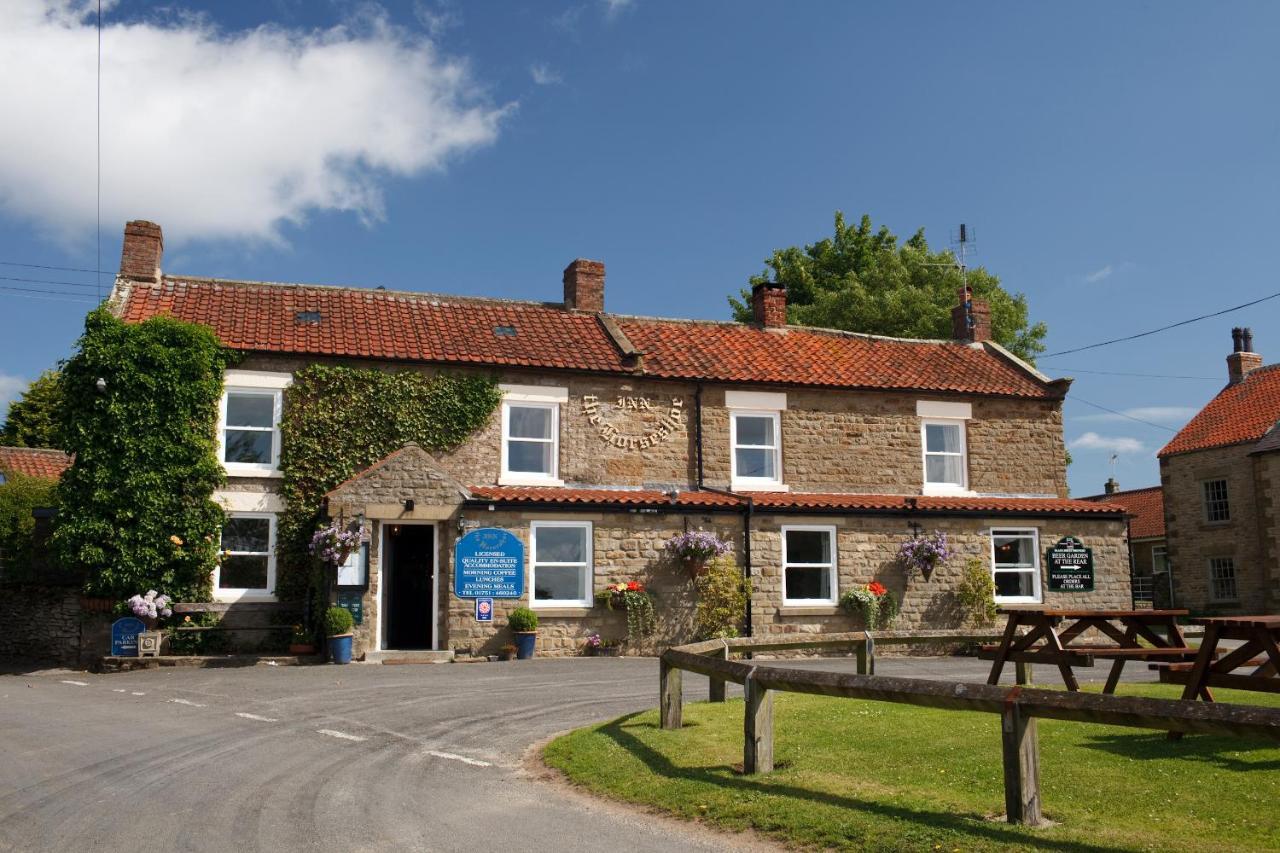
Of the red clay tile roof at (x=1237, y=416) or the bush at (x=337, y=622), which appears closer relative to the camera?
the bush at (x=337, y=622)

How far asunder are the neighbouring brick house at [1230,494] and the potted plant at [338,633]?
26.9 meters

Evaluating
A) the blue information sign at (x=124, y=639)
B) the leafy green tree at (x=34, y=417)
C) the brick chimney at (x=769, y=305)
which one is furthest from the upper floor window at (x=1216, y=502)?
the leafy green tree at (x=34, y=417)

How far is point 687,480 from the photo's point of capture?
76.6ft

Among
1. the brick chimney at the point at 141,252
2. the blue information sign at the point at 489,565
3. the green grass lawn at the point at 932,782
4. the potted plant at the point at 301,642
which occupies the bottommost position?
the green grass lawn at the point at 932,782

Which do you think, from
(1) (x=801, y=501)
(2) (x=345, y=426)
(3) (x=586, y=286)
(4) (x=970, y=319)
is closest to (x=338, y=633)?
(2) (x=345, y=426)

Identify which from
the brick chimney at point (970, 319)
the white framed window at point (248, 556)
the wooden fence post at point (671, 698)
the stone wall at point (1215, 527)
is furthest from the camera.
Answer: the stone wall at point (1215, 527)

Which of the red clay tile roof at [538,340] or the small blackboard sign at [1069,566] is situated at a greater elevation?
→ the red clay tile roof at [538,340]

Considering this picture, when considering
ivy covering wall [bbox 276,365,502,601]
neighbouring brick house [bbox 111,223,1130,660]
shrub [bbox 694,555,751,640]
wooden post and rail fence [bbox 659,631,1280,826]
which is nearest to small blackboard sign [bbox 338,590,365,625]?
neighbouring brick house [bbox 111,223,1130,660]

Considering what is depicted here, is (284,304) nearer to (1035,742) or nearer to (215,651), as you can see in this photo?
(215,651)

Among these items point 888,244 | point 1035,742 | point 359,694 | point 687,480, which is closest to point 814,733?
point 1035,742

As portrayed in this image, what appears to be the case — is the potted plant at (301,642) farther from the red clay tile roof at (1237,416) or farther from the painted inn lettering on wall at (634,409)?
the red clay tile roof at (1237,416)

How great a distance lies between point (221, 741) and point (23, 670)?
10.9m

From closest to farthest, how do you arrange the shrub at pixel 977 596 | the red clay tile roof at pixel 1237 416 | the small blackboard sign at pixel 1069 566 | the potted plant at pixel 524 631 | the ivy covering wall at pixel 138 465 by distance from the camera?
the ivy covering wall at pixel 138 465, the potted plant at pixel 524 631, the shrub at pixel 977 596, the small blackboard sign at pixel 1069 566, the red clay tile roof at pixel 1237 416

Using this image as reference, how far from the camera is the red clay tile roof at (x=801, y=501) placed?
2083 centimetres
